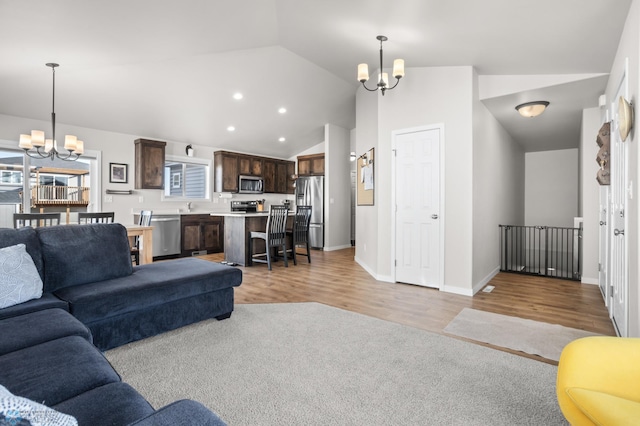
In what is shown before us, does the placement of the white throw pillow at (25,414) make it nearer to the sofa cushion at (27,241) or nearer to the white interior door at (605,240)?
the sofa cushion at (27,241)

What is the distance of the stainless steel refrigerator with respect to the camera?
7492 millimetres

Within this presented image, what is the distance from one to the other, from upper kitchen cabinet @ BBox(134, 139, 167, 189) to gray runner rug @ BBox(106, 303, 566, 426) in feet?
14.0

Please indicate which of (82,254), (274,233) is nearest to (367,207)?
(274,233)

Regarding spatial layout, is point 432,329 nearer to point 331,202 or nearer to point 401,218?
point 401,218

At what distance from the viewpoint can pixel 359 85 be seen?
5.66 metres

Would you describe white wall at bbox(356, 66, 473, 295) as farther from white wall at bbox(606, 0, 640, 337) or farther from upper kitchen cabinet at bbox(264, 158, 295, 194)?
upper kitchen cabinet at bbox(264, 158, 295, 194)

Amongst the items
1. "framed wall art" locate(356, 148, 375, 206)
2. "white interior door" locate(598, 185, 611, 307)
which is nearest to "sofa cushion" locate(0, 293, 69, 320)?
"framed wall art" locate(356, 148, 375, 206)

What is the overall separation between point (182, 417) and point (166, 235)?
5.86m

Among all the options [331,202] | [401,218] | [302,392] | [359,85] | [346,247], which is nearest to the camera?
[302,392]

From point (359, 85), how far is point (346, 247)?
3785mm

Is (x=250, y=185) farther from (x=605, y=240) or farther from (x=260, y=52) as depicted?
(x=605, y=240)

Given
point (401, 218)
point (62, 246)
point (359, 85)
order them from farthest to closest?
point (359, 85) → point (401, 218) → point (62, 246)

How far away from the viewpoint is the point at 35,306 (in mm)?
1960

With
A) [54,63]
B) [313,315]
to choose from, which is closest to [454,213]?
[313,315]
